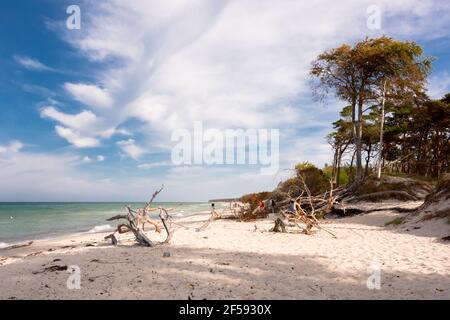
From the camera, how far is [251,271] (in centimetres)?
747

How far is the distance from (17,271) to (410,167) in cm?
3735

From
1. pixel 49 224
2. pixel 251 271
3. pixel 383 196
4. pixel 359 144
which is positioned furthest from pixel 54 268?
pixel 49 224

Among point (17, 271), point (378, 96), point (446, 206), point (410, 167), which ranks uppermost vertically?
point (378, 96)

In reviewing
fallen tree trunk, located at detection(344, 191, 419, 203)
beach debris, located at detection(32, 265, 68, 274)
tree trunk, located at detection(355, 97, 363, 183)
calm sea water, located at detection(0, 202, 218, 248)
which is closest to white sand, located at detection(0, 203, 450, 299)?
beach debris, located at detection(32, 265, 68, 274)

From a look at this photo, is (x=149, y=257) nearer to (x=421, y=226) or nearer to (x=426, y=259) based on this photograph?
(x=426, y=259)

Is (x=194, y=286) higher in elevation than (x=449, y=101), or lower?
lower

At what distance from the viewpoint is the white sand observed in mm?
6075

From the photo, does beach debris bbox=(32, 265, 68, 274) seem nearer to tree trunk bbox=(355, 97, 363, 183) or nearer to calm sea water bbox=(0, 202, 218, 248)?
calm sea water bbox=(0, 202, 218, 248)

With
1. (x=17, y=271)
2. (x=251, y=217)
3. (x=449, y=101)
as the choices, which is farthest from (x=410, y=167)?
(x=17, y=271)

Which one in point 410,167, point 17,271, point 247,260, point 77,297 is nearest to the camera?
point 77,297

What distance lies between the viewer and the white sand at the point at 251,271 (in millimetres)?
6075

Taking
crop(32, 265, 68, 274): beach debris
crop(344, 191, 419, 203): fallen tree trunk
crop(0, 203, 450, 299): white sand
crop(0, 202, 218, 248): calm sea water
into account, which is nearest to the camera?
crop(0, 203, 450, 299): white sand
